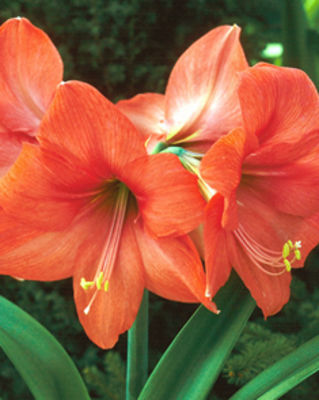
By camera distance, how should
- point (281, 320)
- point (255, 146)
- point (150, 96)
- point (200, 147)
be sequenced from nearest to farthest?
point (255, 146), point (200, 147), point (150, 96), point (281, 320)

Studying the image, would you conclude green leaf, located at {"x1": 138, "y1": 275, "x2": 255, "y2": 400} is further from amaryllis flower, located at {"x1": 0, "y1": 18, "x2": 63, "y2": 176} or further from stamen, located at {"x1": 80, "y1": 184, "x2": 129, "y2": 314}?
amaryllis flower, located at {"x1": 0, "y1": 18, "x2": 63, "y2": 176}

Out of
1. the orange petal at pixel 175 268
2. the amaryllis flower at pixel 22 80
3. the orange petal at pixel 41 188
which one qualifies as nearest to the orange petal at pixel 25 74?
the amaryllis flower at pixel 22 80

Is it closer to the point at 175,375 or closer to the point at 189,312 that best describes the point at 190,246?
the point at 175,375

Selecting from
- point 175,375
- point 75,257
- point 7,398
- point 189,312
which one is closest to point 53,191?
point 75,257

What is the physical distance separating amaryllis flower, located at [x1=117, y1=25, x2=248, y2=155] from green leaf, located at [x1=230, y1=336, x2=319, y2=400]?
12.7 inches

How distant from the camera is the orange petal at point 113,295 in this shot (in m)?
0.65

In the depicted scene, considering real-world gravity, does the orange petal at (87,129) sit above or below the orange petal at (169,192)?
above

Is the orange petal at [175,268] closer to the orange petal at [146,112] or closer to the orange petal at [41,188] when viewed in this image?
the orange petal at [41,188]

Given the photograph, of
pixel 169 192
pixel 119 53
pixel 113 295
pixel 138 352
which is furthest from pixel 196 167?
pixel 119 53

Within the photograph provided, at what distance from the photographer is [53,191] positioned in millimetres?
618

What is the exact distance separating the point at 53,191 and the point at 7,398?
116 centimetres

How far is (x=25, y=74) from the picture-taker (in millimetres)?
689

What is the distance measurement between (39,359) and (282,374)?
1.14 feet

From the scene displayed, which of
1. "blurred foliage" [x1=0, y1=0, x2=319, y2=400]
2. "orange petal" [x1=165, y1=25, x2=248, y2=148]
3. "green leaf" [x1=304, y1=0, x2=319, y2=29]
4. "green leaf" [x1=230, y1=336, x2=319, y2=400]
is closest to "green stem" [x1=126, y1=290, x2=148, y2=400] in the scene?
"green leaf" [x1=230, y1=336, x2=319, y2=400]
